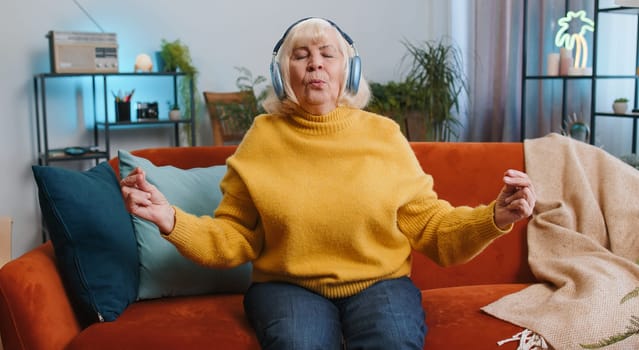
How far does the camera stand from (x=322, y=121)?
1902 mm

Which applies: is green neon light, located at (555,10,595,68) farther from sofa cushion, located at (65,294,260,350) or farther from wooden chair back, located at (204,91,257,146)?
sofa cushion, located at (65,294,260,350)

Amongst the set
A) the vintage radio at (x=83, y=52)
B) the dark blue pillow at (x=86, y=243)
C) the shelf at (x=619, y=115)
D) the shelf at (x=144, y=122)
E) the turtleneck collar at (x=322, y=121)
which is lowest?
the dark blue pillow at (x=86, y=243)

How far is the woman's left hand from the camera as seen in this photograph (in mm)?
1573

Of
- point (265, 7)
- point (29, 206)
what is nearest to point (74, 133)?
point (29, 206)

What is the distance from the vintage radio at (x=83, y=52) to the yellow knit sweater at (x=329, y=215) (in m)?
2.63

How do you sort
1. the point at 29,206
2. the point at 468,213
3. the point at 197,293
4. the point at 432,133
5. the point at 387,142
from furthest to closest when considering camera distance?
the point at 432,133, the point at 29,206, the point at 197,293, the point at 387,142, the point at 468,213

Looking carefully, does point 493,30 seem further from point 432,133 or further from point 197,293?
point 197,293

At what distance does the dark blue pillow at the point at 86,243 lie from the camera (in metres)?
1.85

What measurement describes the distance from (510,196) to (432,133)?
10.8ft

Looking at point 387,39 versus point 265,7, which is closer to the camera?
point 265,7

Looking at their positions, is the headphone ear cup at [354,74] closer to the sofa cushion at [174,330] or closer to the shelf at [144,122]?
the sofa cushion at [174,330]

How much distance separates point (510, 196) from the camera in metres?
1.62

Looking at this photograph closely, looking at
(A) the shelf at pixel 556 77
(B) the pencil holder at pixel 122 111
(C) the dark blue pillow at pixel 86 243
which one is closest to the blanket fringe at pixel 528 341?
(C) the dark blue pillow at pixel 86 243

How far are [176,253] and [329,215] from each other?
0.50m
